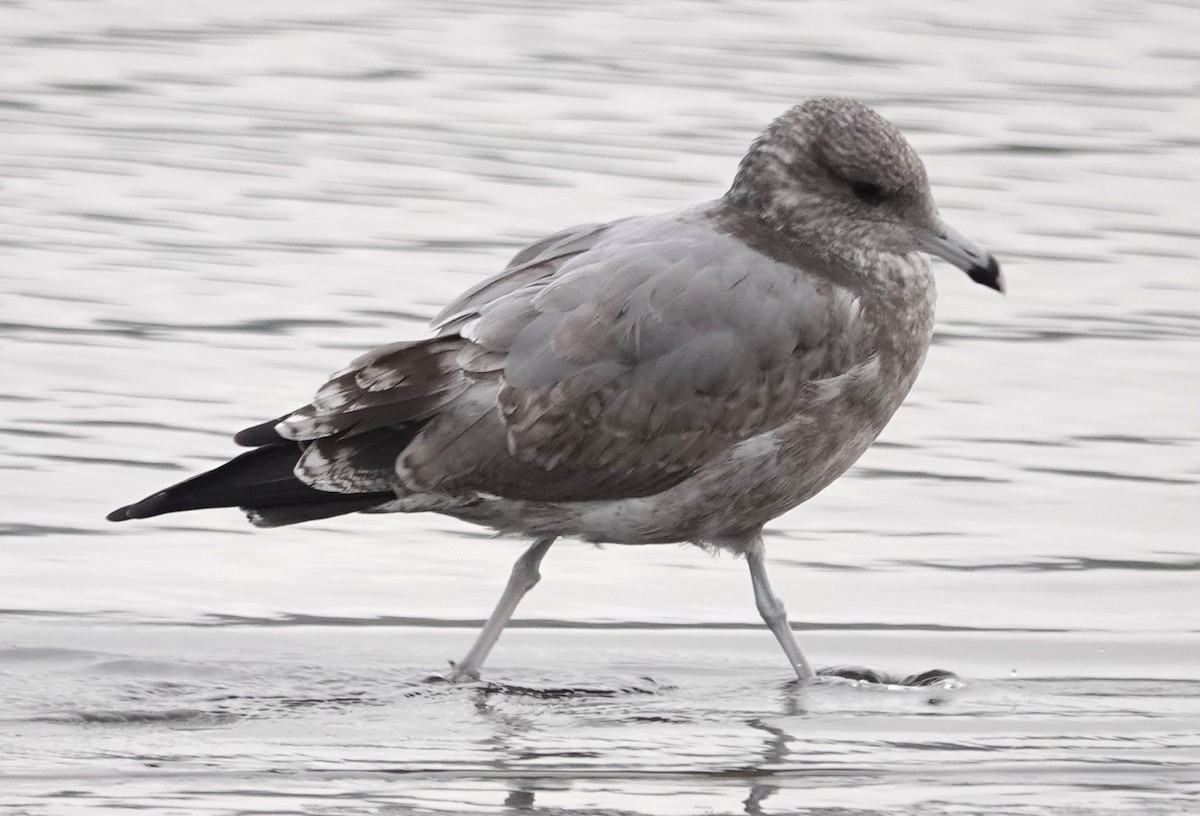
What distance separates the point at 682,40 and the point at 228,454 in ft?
30.0

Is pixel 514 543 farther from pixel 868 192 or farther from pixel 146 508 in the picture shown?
pixel 868 192

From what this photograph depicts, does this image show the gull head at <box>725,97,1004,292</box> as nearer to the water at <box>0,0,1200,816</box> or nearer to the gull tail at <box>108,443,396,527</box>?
the water at <box>0,0,1200,816</box>

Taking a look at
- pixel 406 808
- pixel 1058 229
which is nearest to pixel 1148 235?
pixel 1058 229

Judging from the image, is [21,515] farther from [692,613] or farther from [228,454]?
[692,613]

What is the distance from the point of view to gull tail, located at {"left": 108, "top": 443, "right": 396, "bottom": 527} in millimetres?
7301

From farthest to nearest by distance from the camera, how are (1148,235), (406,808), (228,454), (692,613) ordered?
(1148,235)
(228,454)
(692,613)
(406,808)

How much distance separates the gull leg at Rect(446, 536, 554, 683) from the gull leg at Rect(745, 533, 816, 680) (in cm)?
63

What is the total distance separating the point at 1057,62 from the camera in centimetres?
1747

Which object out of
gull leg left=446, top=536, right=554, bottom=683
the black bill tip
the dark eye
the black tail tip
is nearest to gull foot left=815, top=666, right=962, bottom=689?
gull leg left=446, top=536, right=554, bottom=683

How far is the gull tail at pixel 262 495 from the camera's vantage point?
730cm

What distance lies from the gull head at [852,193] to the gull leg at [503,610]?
122 cm

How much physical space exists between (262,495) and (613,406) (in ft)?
3.41

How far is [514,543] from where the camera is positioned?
357 inches

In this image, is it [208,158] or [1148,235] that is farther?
[208,158]
